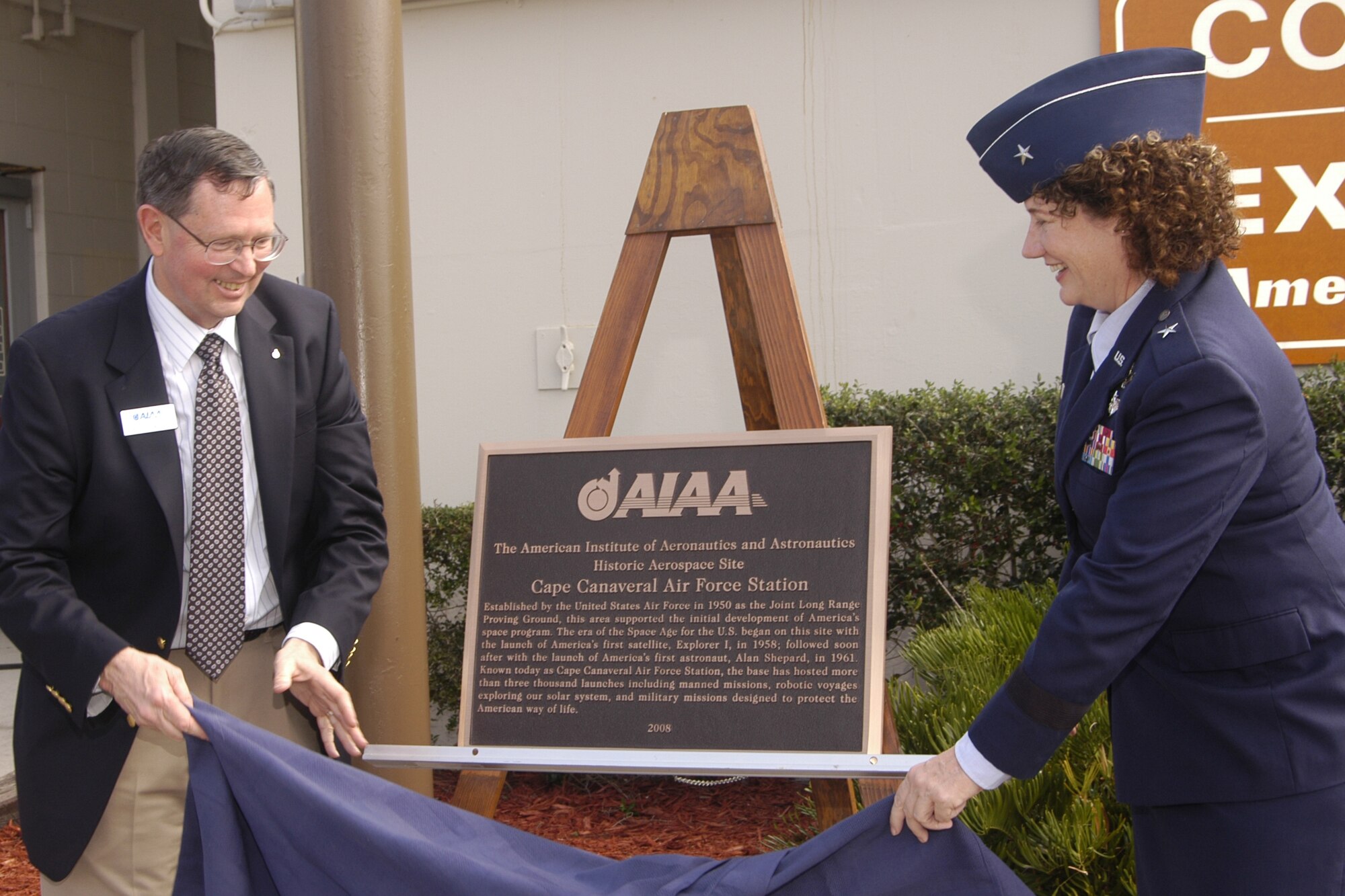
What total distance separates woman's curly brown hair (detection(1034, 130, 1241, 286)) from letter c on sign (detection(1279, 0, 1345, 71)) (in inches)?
156

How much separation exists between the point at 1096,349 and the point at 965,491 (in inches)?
107

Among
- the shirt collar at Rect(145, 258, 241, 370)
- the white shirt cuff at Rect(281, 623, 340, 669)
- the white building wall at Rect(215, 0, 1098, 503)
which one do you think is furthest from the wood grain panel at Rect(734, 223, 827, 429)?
the white building wall at Rect(215, 0, 1098, 503)

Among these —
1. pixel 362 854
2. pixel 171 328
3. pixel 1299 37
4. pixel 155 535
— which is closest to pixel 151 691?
pixel 155 535

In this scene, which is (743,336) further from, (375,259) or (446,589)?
(446,589)

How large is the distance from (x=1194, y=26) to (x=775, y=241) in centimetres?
340

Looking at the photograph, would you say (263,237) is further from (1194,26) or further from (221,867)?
(1194,26)

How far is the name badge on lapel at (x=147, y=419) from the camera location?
2.25 metres

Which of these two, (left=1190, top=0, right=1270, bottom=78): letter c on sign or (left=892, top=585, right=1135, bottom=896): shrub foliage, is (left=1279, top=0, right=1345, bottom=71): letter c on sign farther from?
(left=892, top=585, right=1135, bottom=896): shrub foliage

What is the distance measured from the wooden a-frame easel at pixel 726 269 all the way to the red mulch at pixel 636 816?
164cm

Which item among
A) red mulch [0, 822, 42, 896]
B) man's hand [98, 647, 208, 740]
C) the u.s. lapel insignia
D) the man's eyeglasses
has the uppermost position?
the man's eyeglasses

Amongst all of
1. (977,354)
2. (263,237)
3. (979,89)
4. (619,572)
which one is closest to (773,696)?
(619,572)

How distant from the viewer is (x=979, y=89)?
5.78 meters

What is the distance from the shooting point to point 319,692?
2.37 metres

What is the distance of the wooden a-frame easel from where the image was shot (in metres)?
3.09
